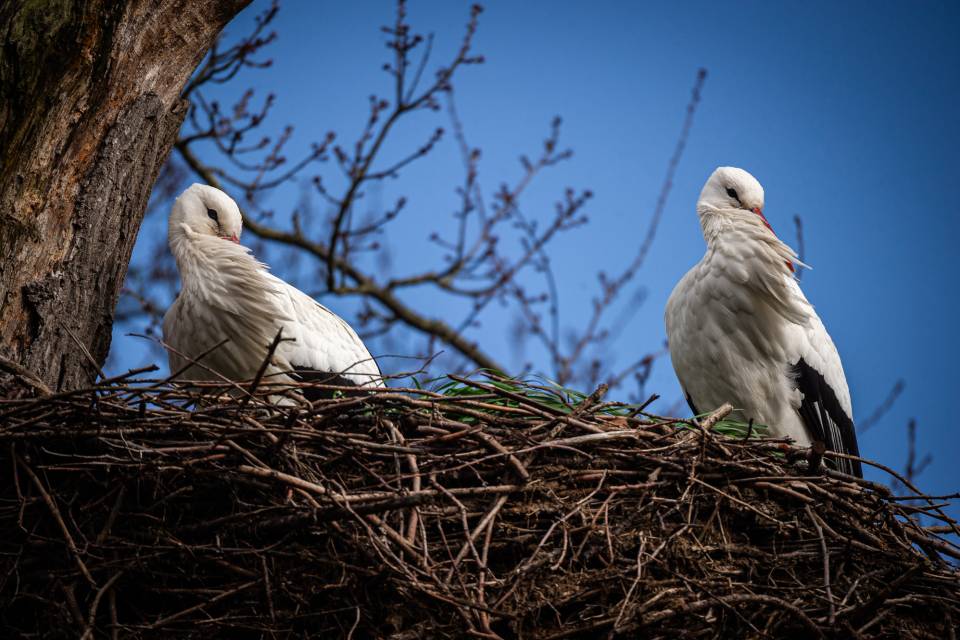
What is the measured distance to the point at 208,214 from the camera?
4496 mm

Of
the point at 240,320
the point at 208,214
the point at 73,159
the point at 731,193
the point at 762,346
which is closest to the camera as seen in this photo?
the point at 73,159

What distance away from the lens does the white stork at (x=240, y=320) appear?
3926 millimetres

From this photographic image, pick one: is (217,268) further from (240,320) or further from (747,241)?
(747,241)

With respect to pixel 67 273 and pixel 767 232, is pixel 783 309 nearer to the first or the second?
pixel 767 232

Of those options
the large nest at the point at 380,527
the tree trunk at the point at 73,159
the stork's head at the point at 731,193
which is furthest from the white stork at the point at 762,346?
the tree trunk at the point at 73,159

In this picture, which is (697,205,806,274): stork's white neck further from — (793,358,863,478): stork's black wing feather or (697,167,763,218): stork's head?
(793,358,863,478): stork's black wing feather

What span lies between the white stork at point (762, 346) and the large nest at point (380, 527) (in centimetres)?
125

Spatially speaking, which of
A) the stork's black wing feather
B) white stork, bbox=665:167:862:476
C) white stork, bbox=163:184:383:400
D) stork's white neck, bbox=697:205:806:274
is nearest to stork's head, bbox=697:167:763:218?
stork's white neck, bbox=697:205:806:274

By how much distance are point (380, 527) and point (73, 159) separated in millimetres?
1812

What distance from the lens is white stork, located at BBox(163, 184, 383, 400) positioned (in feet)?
12.9

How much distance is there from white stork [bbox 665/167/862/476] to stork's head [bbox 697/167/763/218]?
41 cm

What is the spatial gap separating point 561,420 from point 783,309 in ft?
5.60

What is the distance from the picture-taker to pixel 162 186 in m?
7.52

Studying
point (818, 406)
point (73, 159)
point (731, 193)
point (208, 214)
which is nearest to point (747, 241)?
point (731, 193)
